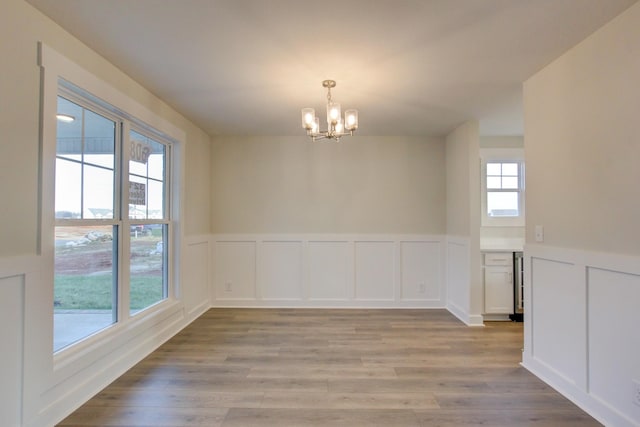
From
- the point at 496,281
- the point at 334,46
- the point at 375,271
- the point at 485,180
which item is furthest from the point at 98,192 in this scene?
the point at 485,180

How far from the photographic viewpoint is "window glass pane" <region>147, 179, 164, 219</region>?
327 centimetres

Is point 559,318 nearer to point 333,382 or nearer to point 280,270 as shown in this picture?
point 333,382

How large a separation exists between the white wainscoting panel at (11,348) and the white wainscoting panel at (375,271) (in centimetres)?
352

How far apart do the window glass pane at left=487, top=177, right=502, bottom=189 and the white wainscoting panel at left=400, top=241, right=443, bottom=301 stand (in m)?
1.13

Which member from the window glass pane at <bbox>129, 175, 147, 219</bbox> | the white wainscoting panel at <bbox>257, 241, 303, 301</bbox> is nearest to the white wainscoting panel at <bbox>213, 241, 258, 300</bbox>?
the white wainscoting panel at <bbox>257, 241, 303, 301</bbox>

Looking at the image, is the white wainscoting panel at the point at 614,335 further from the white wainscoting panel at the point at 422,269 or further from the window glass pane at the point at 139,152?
the window glass pane at the point at 139,152

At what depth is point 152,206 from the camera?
333 cm

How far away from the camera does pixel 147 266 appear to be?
10.6 ft

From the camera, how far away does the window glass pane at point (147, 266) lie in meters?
2.98

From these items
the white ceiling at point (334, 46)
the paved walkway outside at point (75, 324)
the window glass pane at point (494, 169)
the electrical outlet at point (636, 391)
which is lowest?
the electrical outlet at point (636, 391)

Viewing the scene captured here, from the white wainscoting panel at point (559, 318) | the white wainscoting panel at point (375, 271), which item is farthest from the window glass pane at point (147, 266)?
the white wainscoting panel at point (559, 318)

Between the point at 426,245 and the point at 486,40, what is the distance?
295 cm

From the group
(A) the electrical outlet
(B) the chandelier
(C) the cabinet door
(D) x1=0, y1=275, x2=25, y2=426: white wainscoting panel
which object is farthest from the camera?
(C) the cabinet door

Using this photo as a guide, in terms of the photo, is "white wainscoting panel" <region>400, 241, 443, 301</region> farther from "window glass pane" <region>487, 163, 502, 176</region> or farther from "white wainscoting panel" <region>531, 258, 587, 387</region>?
"white wainscoting panel" <region>531, 258, 587, 387</region>
